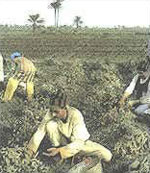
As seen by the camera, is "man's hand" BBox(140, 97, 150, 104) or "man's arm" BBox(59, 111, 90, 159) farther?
"man's hand" BBox(140, 97, 150, 104)

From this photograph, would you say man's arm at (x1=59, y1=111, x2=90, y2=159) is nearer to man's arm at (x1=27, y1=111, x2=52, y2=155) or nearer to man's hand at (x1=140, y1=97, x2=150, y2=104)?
man's arm at (x1=27, y1=111, x2=52, y2=155)

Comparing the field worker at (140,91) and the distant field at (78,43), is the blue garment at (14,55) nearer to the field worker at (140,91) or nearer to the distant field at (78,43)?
the distant field at (78,43)

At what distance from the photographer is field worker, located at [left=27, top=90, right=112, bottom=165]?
1038 centimetres

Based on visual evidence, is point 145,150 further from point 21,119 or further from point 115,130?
point 21,119

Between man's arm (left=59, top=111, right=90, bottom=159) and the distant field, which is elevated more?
the distant field

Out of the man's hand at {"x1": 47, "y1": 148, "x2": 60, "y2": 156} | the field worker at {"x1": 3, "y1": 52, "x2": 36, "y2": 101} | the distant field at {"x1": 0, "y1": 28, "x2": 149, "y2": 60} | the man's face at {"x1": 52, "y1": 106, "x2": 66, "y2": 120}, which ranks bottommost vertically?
the man's hand at {"x1": 47, "y1": 148, "x2": 60, "y2": 156}

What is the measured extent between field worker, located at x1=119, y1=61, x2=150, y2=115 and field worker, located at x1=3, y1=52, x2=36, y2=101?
0.76 metres

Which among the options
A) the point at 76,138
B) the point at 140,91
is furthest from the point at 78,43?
the point at 76,138

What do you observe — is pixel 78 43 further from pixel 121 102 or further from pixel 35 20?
pixel 121 102

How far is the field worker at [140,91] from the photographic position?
10.5 meters

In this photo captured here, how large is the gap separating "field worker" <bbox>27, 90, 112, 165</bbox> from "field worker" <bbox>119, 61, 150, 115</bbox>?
0.42 m

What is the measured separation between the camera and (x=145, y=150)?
415 inches

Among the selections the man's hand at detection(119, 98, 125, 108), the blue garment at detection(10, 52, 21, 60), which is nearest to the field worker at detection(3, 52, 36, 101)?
the blue garment at detection(10, 52, 21, 60)

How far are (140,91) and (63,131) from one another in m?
0.73
